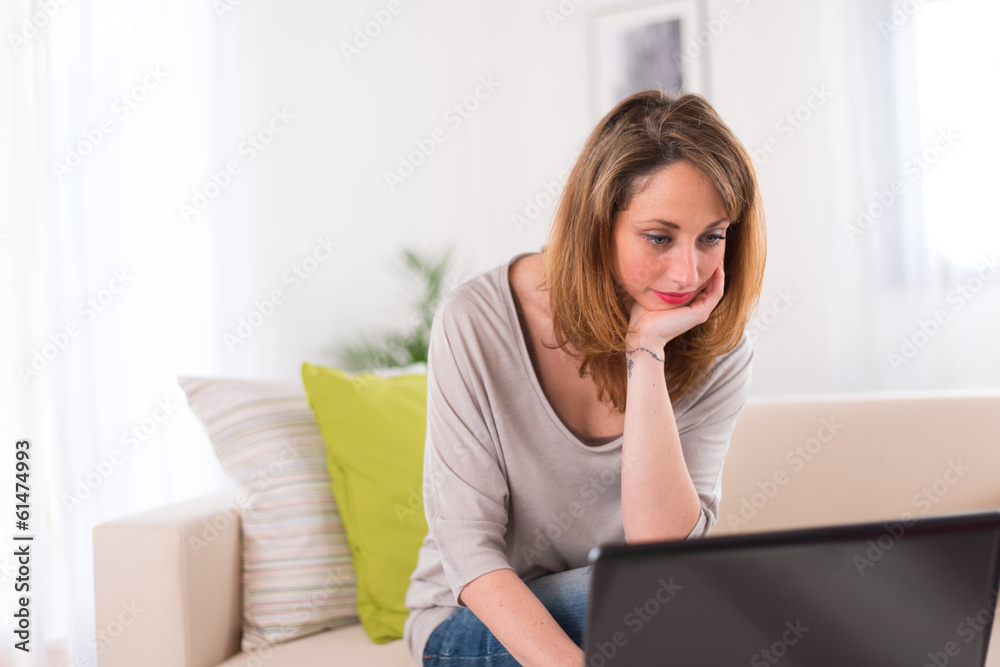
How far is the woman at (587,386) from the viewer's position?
41.4 inches

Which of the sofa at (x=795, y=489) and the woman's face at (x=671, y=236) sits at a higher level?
the woman's face at (x=671, y=236)

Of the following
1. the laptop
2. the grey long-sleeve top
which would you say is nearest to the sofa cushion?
the grey long-sleeve top

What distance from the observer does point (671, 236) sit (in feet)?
3.47

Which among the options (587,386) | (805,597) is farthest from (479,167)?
(805,597)

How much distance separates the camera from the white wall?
2529 mm

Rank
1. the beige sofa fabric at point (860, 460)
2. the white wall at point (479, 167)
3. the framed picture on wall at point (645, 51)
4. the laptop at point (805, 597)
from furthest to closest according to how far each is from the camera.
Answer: the framed picture on wall at point (645, 51) < the white wall at point (479, 167) < the beige sofa fabric at point (860, 460) < the laptop at point (805, 597)

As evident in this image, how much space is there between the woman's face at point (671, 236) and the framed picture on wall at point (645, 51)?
2.06m

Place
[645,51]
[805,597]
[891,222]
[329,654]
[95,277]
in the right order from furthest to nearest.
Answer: [645,51] → [891,222] → [95,277] → [329,654] → [805,597]

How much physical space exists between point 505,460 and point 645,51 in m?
2.41

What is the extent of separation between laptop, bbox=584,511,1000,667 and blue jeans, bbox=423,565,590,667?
0.50 metres

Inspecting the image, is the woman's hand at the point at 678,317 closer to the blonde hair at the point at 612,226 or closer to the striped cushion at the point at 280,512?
the blonde hair at the point at 612,226

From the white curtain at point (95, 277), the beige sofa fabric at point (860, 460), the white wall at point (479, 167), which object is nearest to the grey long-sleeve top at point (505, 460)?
the beige sofa fabric at point (860, 460)

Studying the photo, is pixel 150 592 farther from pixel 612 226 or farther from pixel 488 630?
pixel 612 226

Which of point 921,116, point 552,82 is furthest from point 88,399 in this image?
point 921,116
